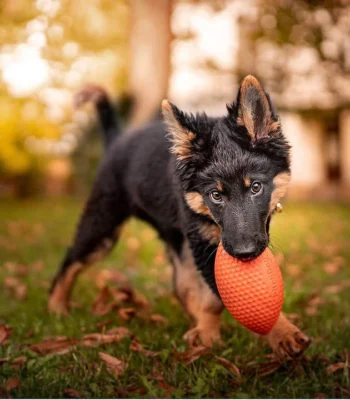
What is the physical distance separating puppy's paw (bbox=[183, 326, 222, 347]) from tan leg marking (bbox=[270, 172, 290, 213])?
975mm

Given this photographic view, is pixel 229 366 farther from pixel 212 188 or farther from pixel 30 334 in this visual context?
pixel 30 334

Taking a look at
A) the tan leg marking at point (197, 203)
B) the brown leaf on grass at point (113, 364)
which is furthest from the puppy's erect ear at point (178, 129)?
the brown leaf on grass at point (113, 364)

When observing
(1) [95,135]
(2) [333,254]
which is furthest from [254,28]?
(2) [333,254]

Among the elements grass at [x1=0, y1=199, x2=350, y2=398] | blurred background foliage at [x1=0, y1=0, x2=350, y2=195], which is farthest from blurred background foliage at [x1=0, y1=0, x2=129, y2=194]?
grass at [x1=0, y1=199, x2=350, y2=398]

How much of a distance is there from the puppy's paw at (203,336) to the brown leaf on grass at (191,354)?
245 millimetres

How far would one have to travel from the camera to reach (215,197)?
349 centimetres

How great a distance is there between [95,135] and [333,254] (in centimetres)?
1059

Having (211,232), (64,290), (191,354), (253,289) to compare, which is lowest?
(64,290)

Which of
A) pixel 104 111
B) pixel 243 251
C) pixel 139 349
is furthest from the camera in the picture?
pixel 104 111

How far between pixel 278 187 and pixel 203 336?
1138 millimetres

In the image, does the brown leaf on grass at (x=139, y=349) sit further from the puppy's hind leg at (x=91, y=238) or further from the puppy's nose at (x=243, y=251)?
the puppy's hind leg at (x=91, y=238)

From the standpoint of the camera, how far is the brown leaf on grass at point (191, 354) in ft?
11.7

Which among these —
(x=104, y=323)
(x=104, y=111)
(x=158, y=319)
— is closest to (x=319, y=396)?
(x=158, y=319)

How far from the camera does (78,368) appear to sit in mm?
3547
